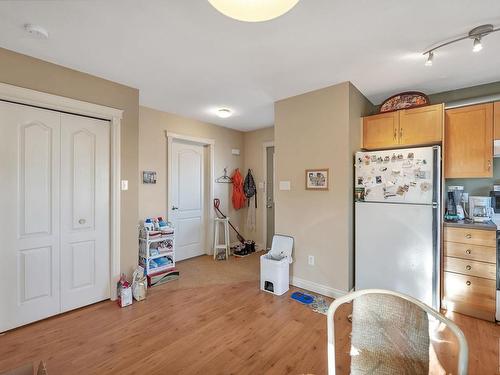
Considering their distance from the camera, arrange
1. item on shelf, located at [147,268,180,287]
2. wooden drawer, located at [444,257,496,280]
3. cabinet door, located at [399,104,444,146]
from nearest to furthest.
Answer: wooden drawer, located at [444,257,496,280]
cabinet door, located at [399,104,444,146]
item on shelf, located at [147,268,180,287]

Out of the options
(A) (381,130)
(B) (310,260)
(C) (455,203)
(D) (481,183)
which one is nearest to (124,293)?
(B) (310,260)

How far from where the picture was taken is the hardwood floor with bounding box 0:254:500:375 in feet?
5.73

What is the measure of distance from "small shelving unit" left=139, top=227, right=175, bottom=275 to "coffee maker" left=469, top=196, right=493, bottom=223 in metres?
3.63

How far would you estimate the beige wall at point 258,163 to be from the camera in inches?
190

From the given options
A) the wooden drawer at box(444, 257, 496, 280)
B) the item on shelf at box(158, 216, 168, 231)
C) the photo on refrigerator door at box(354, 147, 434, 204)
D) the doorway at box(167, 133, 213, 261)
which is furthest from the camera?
the doorway at box(167, 133, 213, 261)

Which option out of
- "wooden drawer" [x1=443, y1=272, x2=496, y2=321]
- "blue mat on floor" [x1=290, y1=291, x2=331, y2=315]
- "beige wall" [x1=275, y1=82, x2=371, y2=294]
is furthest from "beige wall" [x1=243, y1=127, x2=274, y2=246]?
"wooden drawer" [x1=443, y1=272, x2=496, y2=321]

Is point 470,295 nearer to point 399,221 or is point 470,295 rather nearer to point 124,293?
point 399,221

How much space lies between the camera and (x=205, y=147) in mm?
4598

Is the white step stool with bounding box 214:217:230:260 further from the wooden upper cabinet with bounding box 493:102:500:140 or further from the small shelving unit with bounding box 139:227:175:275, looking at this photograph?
the wooden upper cabinet with bounding box 493:102:500:140

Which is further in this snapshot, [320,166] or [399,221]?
[320,166]

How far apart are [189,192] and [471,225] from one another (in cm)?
383

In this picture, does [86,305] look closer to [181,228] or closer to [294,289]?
[181,228]

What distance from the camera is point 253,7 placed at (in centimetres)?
108

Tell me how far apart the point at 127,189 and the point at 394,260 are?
307 centimetres
